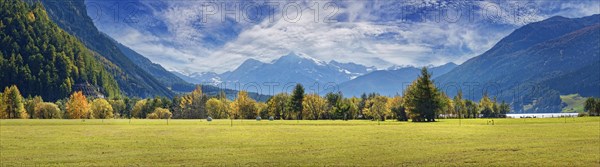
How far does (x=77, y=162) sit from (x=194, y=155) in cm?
769

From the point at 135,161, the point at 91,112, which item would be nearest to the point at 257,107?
the point at 91,112

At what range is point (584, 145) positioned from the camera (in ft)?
135

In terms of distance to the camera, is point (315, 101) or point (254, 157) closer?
point (254, 157)

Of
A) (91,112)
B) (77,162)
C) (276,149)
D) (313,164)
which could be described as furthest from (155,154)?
(91,112)

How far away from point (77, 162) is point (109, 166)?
312cm

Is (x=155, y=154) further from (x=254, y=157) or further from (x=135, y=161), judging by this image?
(x=254, y=157)

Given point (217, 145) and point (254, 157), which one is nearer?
point (254, 157)

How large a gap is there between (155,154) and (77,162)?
5858 mm

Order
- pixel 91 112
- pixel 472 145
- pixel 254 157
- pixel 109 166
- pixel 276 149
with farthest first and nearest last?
pixel 91 112, pixel 472 145, pixel 276 149, pixel 254 157, pixel 109 166

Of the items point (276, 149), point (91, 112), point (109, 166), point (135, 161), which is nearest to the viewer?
point (109, 166)

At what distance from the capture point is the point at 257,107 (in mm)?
185625

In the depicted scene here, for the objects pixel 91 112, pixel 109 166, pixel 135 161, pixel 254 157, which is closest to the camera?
pixel 109 166

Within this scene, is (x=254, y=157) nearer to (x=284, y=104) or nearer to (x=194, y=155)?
(x=194, y=155)

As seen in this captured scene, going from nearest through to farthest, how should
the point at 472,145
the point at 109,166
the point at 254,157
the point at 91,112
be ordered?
the point at 109,166 < the point at 254,157 < the point at 472,145 < the point at 91,112
